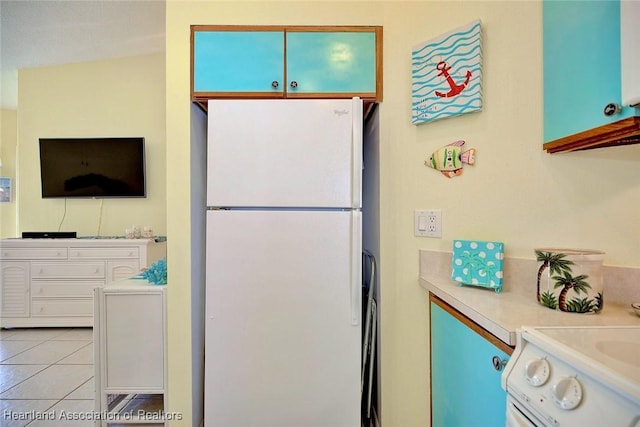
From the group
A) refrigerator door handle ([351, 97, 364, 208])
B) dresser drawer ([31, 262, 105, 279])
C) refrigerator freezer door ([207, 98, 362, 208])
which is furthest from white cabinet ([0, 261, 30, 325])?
refrigerator door handle ([351, 97, 364, 208])

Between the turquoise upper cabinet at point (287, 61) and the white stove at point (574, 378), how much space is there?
1178 mm

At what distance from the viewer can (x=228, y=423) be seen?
137 centimetres

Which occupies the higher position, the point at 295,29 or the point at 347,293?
the point at 295,29

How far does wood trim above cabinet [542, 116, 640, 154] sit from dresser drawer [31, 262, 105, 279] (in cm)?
382

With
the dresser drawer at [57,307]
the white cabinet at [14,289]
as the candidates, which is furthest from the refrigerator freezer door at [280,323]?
the white cabinet at [14,289]

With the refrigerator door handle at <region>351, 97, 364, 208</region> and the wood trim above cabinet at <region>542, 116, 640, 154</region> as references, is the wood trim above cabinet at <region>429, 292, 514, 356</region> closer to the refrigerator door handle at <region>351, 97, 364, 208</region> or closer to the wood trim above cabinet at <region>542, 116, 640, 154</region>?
the refrigerator door handle at <region>351, 97, 364, 208</region>

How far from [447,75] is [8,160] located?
626 cm

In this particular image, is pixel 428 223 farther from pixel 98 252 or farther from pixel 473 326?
pixel 98 252

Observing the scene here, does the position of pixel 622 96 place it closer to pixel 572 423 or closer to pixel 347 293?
pixel 572 423

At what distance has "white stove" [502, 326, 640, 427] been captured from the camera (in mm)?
538

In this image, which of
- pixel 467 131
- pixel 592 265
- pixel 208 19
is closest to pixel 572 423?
pixel 592 265

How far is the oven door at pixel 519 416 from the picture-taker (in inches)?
27.1

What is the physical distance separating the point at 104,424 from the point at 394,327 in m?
1.69

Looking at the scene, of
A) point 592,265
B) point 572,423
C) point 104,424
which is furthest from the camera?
point 104,424
